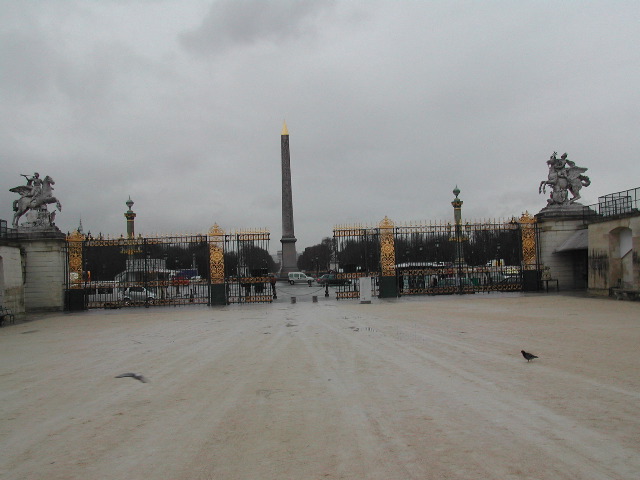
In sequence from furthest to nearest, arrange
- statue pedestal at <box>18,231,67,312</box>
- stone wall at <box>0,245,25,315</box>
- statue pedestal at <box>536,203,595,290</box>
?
statue pedestal at <box>536,203,595,290</box> < statue pedestal at <box>18,231,67,312</box> < stone wall at <box>0,245,25,315</box>

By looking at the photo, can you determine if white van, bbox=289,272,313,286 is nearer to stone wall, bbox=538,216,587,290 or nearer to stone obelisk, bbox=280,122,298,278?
stone obelisk, bbox=280,122,298,278

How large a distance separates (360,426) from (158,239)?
19153 millimetres

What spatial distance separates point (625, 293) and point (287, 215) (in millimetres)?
30149

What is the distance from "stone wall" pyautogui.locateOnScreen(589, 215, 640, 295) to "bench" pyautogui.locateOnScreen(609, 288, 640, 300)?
9.9 inches

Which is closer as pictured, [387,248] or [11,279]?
[11,279]

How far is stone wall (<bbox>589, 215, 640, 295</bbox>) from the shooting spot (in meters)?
19.7

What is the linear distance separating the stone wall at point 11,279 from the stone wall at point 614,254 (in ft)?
77.4

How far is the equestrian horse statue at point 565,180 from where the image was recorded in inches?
976

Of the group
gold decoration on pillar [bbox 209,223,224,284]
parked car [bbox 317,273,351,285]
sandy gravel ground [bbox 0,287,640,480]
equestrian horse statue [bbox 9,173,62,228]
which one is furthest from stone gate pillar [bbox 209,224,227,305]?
sandy gravel ground [bbox 0,287,640,480]

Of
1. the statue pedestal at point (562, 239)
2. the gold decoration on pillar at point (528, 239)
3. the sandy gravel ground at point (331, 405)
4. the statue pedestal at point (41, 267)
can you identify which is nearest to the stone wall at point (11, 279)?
the statue pedestal at point (41, 267)

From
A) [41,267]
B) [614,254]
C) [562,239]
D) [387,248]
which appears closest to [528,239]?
[562,239]

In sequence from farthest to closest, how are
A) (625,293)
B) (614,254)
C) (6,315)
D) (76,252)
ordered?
1. (76,252)
2. (614,254)
3. (625,293)
4. (6,315)

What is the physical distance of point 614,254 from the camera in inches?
834

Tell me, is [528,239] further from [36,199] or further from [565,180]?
[36,199]
